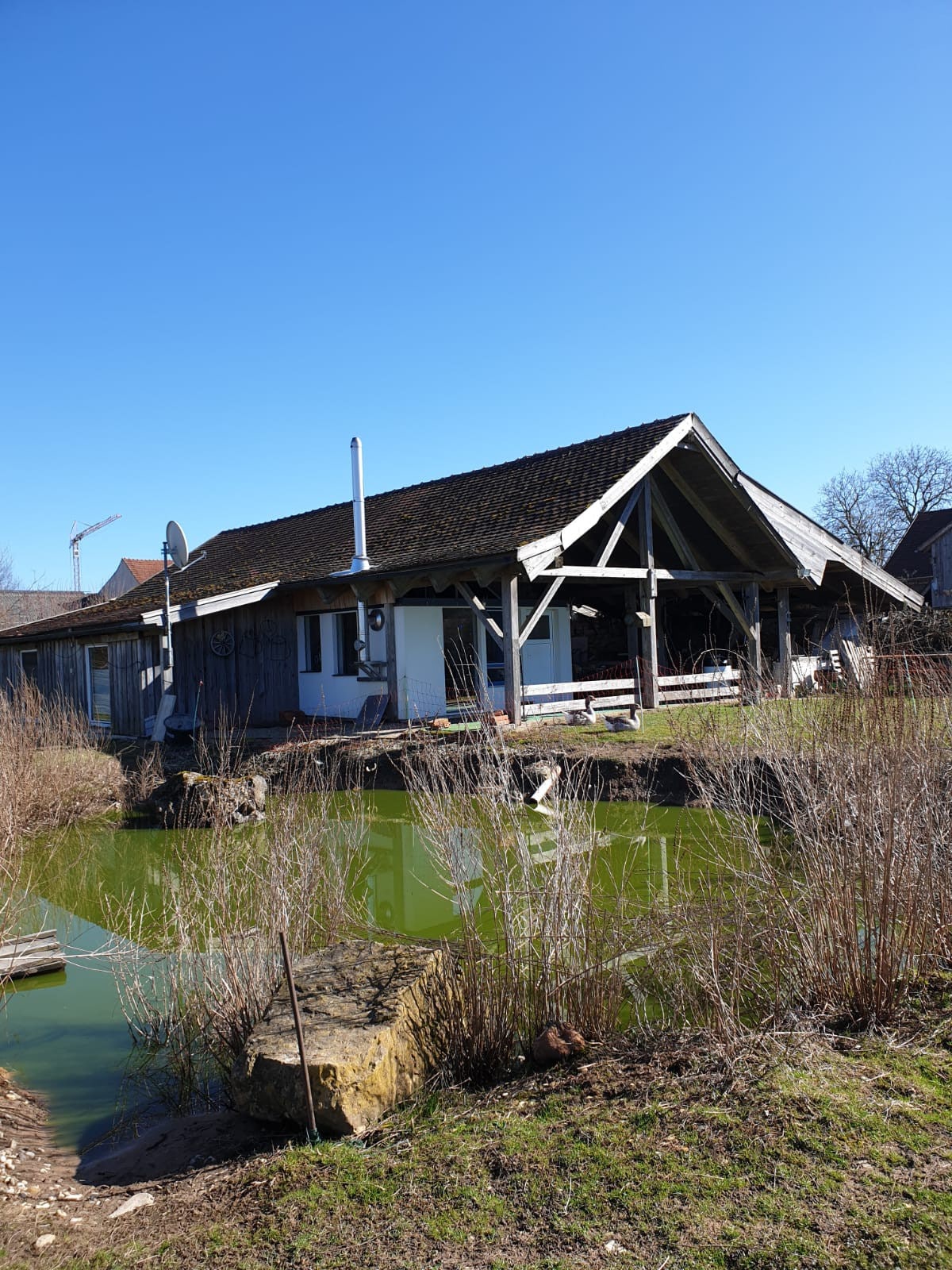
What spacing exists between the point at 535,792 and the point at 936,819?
699cm

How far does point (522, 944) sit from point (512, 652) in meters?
9.60

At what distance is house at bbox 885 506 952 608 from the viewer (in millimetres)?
30172

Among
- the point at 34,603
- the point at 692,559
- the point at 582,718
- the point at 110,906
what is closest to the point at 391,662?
the point at 582,718

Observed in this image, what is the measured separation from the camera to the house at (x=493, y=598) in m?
15.4

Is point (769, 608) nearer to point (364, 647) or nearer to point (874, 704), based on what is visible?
point (364, 647)

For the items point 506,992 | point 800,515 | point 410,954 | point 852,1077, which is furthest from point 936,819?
point 800,515

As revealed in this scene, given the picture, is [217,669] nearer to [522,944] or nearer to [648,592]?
[648,592]

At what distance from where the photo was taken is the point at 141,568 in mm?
46844

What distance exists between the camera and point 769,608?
2209cm

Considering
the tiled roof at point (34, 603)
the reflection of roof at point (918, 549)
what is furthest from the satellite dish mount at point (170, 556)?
the tiled roof at point (34, 603)

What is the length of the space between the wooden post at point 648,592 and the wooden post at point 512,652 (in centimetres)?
308

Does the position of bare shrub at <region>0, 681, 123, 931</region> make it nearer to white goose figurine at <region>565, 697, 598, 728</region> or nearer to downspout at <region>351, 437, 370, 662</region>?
downspout at <region>351, 437, 370, 662</region>

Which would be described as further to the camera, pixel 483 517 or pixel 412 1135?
pixel 483 517

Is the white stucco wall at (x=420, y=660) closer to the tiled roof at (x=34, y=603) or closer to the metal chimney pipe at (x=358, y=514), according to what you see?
the metal chimney pipe at (x=358, y=514)
